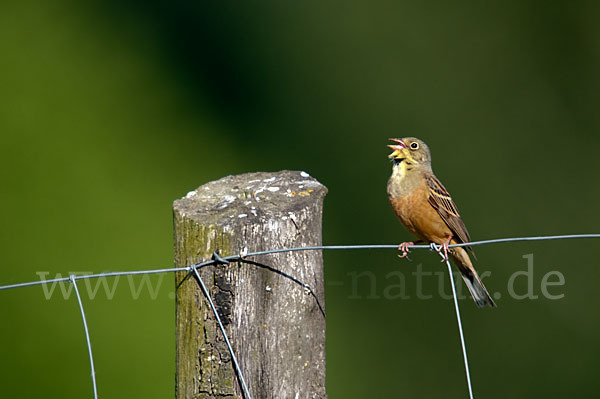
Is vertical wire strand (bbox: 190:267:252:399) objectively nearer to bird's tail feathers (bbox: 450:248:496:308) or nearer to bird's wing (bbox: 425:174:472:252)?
bird's wing (bbox: 425:174:472:252)

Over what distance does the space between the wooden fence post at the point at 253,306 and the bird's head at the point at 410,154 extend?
1.66 metres

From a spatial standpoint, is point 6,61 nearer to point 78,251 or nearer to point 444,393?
point 78,251

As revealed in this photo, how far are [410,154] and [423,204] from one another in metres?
0.29

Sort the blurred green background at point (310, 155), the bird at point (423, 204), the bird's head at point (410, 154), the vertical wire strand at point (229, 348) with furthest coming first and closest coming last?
the blurred green background at point (310, 155) < the bird's head at point (410, 154) < the bird at point (423, 204) < the vertical wire strand at point (229, 348)

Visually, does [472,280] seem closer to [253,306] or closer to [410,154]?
[410,154]

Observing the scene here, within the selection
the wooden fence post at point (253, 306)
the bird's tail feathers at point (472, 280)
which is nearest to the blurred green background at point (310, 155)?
the bird's tail feathers at point (472, 280)

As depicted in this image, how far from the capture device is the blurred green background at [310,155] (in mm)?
4598

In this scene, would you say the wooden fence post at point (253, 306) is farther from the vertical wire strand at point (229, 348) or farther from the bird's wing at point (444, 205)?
the bird's wing at point (444, 205)

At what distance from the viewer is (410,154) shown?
3783 millimetres

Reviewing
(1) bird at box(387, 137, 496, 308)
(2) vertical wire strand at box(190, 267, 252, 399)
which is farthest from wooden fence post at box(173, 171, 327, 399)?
(1) bird at box(387, 137, 496, 308)

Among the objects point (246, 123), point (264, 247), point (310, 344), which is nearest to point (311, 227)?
point (264, 247)

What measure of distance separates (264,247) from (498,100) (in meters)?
3.80

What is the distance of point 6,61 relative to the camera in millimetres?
4895

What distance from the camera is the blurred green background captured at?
4.60 meters
